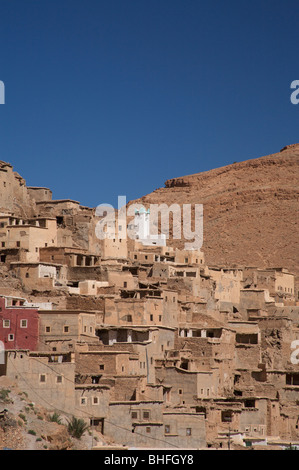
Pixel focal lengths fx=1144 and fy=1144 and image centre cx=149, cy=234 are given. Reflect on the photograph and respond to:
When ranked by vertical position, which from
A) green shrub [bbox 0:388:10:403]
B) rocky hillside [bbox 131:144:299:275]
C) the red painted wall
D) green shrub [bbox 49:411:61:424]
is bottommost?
green shrub [bbox 49:411:61:424]

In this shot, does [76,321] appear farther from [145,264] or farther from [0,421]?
[145,264]

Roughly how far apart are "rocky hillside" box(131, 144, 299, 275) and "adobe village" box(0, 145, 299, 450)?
2541 cm

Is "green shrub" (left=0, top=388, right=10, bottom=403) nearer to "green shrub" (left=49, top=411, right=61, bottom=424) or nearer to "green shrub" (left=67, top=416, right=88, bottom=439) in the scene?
"green shrub" (left=49, top=411, right=61, bottom=424)

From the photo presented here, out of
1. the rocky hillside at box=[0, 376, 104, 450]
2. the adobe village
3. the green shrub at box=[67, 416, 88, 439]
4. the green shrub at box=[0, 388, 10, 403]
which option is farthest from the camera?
the adobe village

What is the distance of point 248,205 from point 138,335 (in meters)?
61.8

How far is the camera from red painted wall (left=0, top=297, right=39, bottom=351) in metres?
44.9

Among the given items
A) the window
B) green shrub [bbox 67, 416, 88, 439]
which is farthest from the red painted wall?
the window

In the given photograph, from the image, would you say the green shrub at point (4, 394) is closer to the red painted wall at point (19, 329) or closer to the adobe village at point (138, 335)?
the adobe village at point (138, 335)

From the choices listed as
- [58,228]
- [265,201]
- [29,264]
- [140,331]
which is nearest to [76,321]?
[140,331]

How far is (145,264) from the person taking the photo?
60.8 metres

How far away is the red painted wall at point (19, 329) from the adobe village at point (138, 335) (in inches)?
Result: 1.9

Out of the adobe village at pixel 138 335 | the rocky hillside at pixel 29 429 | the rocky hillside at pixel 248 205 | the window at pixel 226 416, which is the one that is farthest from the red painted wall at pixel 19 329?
the rocky hillside at pixel 248 205

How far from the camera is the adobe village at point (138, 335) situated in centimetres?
4197
